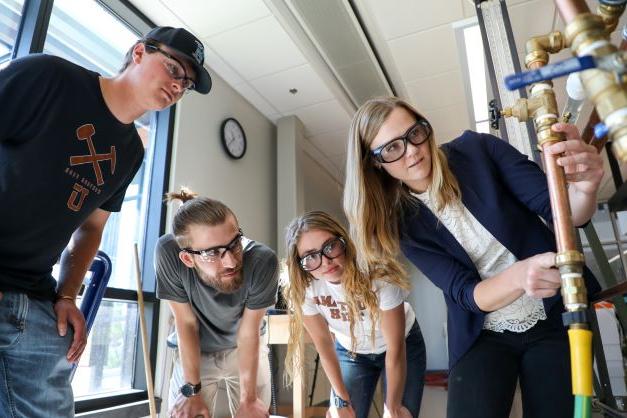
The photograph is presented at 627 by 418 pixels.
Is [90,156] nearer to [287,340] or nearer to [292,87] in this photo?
[287,340]

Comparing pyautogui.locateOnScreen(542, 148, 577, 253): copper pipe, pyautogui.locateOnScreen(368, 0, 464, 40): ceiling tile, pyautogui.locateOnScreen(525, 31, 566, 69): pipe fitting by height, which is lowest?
pyautogui.locateOnScreen(542, 148, 577, 253): copper pipe

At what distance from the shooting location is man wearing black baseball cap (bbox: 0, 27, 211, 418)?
107cm

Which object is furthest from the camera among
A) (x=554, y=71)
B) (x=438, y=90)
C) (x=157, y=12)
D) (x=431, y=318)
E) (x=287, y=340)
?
(x=431, y=318)

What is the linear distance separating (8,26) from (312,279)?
2.11 m

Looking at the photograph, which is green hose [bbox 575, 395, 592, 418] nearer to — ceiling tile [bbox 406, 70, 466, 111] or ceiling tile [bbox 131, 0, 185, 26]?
ceiling tile [bbox 131, 0, 185, 26]

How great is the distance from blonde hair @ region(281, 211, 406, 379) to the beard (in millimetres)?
213

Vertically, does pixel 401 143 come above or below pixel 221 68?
below

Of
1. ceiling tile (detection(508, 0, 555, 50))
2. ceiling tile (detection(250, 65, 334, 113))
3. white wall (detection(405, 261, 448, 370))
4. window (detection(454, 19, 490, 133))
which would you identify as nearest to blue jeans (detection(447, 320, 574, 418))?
window (detection(454, 19, 490, 133))

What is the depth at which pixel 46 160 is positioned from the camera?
1127 millimetres

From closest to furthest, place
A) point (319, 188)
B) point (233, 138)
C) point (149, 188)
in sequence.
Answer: point (149, 188) < point (233, 138) < point (319, 188)

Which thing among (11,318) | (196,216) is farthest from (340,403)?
(11,318)

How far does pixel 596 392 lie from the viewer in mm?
1198

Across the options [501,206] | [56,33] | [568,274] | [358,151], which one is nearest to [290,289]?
[358,151]

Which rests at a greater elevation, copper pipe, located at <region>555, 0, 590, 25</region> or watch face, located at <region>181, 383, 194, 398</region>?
copper pipe, located at <region>555, 0, 590, 25</region>
